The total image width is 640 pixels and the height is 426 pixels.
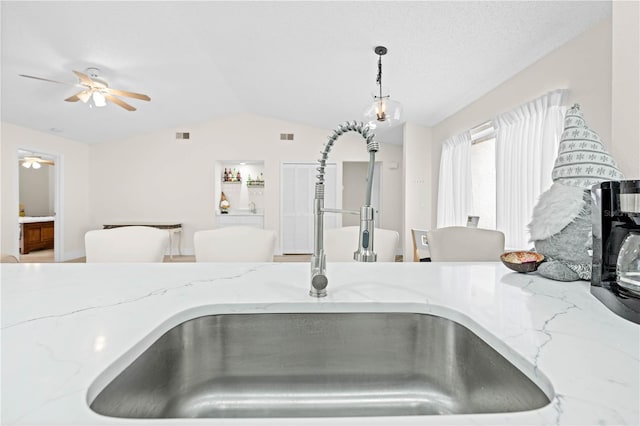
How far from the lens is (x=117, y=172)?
638 centimetres

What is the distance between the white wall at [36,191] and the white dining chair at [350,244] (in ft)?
29.3

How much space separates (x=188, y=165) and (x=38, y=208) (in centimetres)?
448

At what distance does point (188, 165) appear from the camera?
6430 mm

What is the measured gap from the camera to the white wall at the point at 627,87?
104 centimetres

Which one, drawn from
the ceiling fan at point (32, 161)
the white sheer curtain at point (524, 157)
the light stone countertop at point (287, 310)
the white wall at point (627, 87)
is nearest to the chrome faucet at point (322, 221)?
the light stone countertop at point (287, 310)

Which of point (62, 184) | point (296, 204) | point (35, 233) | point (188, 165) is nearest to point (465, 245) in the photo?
point (296, 204)

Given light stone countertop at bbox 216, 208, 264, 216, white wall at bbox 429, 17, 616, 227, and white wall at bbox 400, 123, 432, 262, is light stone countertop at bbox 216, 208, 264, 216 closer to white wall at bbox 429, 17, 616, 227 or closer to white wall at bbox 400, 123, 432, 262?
white wall at bbox 400, 123, 432, 262

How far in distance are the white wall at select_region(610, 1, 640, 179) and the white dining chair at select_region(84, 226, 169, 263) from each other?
6.84 feet

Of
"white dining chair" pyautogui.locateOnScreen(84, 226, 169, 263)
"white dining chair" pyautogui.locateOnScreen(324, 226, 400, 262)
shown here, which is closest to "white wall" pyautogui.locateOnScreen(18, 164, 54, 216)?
"white dining chair" pyautogui.locateOnScreen(84, 226, 169, 263)

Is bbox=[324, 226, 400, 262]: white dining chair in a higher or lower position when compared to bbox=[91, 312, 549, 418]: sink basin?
higher

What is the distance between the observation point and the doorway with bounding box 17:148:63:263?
5688 mm

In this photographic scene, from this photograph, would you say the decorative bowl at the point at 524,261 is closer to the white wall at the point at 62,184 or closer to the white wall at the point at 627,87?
the white wall at the point at 627,87

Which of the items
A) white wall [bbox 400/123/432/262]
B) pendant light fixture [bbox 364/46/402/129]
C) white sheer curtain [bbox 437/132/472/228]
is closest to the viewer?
pendant light fixture [bbox 364/46/402/129]

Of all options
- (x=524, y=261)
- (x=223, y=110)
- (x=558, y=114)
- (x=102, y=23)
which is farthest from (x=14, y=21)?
(x=558, y=114)
